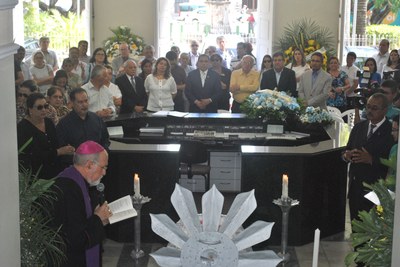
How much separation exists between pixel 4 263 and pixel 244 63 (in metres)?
9.24

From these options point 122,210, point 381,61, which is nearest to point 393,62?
point 381,61

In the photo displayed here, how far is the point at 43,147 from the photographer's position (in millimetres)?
8023

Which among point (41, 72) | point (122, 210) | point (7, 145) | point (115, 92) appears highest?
point (7, 145)

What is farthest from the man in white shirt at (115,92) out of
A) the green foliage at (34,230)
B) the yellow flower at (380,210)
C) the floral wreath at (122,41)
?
the yellow flower at (380,210)

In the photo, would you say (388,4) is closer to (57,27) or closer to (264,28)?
(264,28)

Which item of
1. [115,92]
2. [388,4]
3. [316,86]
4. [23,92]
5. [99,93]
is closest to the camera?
[23,92]

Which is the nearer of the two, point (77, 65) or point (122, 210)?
point (122, 210)

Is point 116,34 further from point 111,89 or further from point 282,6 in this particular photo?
point 111,89

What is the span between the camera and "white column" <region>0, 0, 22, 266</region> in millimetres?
3719

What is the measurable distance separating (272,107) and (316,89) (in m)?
2.20

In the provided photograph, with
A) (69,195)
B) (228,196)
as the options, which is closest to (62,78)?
(228,196)

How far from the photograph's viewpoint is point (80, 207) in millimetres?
5715

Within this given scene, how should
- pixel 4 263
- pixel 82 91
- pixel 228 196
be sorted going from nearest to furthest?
1. pixel 4 263
2. pixel 82 91
3. pixel 228 196

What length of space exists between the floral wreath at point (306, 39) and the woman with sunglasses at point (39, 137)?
972 centimetres
